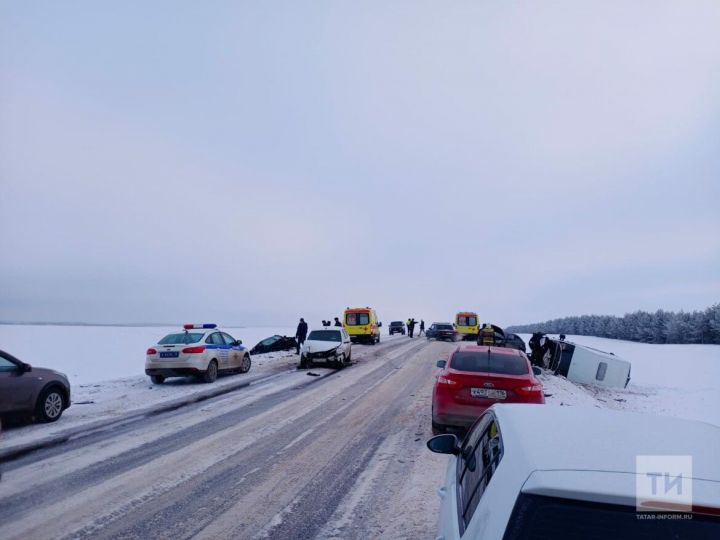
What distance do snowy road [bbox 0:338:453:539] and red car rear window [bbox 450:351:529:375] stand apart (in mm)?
1440

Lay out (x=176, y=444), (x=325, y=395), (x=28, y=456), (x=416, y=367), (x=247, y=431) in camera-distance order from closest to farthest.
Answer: (x=28, y=456) → (x=176, y=444) → (x=247, y=431) → (x=325, y=395) → (x=416, y=367)

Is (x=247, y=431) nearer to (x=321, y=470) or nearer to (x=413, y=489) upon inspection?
(x=321, y=470)

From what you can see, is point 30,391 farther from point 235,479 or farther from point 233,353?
point 233,353

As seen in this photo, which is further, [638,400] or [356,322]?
[356,322]

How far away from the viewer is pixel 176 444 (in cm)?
748

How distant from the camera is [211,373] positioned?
1471 centimetres

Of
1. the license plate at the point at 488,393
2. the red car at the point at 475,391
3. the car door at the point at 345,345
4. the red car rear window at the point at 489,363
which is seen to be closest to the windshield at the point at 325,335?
the car door at the point at 345,345

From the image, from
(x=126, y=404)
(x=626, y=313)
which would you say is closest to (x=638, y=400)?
(x=126, y=404)

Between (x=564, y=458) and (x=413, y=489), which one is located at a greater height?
(x=564, y=458)

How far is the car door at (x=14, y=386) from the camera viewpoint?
8.38 m

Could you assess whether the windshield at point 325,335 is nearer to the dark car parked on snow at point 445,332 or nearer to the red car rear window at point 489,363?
the red car rear window at point 489,363

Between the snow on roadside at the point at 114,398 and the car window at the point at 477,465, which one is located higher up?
the car window at the point at 477,465

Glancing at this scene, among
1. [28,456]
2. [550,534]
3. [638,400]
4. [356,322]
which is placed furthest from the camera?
[356,322]

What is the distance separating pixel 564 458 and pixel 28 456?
777cm
